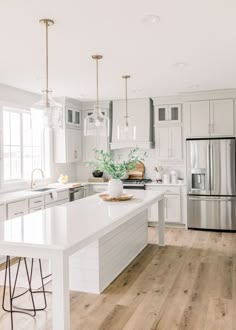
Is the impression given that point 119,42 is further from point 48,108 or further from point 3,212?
point 3,212

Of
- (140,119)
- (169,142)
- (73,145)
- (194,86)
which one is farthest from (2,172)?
(194,86)

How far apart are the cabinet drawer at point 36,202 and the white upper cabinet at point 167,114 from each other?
2814 mm

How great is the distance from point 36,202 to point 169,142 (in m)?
2.90

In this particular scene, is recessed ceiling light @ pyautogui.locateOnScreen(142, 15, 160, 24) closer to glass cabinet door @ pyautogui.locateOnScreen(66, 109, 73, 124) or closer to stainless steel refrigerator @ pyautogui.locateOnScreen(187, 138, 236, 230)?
stainless steel refrigerator @ pyautogui.locateOnScreen(187, 138, 236, 230)

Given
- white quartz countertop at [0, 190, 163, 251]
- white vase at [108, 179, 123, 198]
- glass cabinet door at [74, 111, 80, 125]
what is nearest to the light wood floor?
white quartz countertop at [0, 190, 163, 251]

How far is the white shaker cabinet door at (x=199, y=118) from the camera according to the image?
6.11 m

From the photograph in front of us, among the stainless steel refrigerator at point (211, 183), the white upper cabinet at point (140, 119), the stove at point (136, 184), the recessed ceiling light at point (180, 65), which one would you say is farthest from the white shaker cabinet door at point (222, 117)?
the recessed ceiling light at point (180, 65)

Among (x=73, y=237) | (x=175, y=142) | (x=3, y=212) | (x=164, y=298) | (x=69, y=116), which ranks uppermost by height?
(x=69, y=116)

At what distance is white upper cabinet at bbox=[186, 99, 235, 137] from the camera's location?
5.98 metres

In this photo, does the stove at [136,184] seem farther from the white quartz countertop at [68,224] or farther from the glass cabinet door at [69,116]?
the white quartz countertop at [68,224]

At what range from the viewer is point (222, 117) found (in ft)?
19.8

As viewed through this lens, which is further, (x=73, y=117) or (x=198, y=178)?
(x=73, y=117)

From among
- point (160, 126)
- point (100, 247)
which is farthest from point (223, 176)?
point (100, 247)

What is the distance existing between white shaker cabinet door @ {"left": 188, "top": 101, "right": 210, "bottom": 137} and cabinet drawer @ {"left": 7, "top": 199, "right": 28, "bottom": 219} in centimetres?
326
